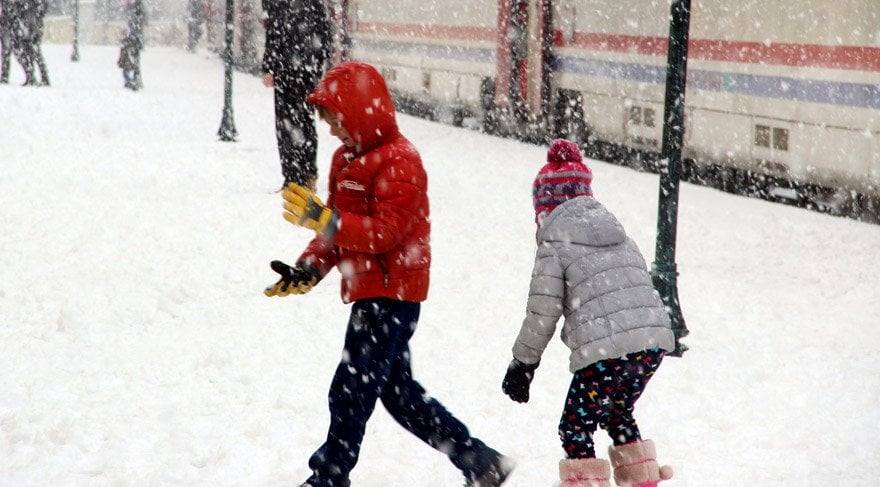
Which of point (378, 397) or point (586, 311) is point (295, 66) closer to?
point (378, 397)

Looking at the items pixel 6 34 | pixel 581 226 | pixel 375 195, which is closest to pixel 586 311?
pixel 581 226

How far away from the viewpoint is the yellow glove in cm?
344

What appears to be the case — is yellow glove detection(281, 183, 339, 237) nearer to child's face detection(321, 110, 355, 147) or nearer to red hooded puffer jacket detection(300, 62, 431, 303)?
red hooded puffer jacket detection(300, 62, 431, 303)

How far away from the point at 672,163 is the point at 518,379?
2.82 metres

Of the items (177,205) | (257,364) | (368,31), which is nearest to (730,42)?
(177,205)

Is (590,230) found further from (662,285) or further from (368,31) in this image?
(368,31)

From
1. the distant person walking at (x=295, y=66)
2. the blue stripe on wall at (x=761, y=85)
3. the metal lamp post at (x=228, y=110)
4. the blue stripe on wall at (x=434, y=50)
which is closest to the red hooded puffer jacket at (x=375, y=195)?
the distant person walking at (x=295, y=66)

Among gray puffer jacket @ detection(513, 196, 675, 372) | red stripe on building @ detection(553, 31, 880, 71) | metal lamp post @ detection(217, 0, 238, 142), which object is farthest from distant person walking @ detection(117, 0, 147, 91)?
gray puffer jacket @ detection(513, 196, 675, 372)

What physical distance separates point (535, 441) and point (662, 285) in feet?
5.85

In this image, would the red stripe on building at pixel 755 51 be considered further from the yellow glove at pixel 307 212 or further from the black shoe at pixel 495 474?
the yellow glove at pixel 307 212

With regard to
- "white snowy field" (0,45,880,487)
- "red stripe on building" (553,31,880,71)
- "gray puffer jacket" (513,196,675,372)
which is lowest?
"white snowy field" (0,45,880,487)

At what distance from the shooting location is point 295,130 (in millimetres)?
9695

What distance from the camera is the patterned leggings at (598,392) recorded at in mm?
3768

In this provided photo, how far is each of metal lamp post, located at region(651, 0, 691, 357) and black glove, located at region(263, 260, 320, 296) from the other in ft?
9.61
